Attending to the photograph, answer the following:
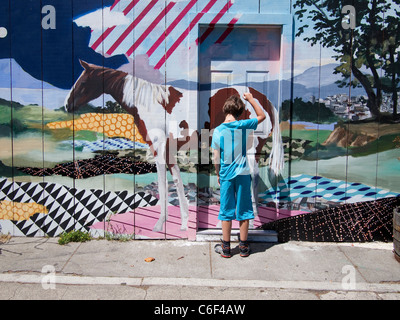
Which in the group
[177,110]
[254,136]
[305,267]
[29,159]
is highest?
[177,110]

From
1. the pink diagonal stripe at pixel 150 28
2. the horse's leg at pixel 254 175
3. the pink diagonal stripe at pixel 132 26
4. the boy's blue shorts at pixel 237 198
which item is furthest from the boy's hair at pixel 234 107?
the pink diagonal stripe at pixel 132 26

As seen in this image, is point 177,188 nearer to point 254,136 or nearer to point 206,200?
point 206,200

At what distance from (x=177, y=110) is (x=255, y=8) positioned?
1.63 m

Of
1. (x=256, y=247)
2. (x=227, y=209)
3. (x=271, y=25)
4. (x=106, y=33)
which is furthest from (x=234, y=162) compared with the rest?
(x=106, y=33)

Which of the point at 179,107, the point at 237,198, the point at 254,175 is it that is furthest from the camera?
the point at 254,175

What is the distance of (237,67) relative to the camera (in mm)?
4934

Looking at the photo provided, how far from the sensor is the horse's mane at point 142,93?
16.1ft

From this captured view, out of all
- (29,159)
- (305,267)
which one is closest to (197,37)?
(29,159)

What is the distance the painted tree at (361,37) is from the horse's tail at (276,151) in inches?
38.6

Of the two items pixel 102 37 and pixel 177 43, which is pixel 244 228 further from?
pixel 102 37

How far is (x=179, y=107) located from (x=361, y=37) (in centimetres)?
250

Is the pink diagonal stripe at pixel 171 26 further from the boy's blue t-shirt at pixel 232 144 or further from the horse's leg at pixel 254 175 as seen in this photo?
the horse's leg at pixel 254 175

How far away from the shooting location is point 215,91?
4.96m

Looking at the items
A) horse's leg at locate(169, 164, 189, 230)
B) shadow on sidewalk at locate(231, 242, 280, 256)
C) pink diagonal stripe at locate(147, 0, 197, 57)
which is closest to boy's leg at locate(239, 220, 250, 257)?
shadow on sidewalk at locate(231, 242, 280, 256)
